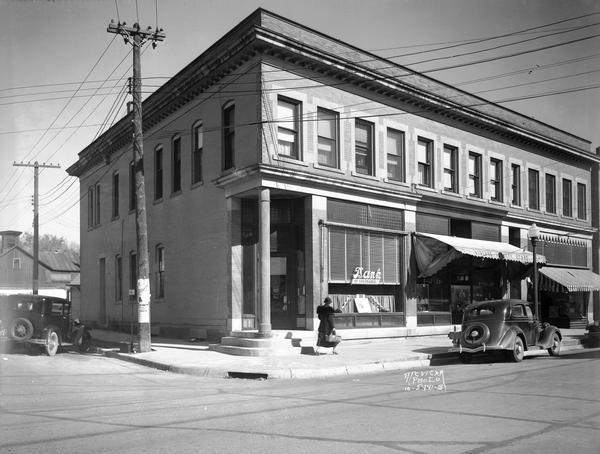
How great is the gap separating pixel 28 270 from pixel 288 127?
5175 centimetres

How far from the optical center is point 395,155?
2295 cm

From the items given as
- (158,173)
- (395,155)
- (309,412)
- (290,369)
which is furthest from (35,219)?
(309,412)

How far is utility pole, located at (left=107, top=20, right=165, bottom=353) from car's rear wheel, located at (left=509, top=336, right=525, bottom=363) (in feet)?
33.3

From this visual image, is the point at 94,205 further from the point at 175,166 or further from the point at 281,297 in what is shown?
the point at 281,297

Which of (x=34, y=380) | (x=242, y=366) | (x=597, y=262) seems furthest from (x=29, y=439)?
(x=597, y=262)

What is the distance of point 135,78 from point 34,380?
9436 mm

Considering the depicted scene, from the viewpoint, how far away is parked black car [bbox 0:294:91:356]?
18.4 metres

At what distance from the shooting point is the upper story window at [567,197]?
31.6 m

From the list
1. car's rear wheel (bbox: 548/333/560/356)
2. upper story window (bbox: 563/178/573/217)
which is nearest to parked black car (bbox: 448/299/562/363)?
car's rear wheel (bbox: 548/333/560/356)

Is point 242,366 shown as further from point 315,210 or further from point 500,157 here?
point 500,157

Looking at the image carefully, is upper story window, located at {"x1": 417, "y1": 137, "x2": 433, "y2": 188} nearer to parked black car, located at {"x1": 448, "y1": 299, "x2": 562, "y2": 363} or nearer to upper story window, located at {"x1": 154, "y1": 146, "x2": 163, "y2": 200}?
parked black car, located at {"x1": 448, "y1": 299, "x2": 562, "y2": 363}

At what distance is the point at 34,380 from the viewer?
42.6 ft

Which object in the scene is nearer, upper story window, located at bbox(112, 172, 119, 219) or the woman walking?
the woman walking

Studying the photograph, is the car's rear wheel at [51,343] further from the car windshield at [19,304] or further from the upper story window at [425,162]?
the upper story window at [425,162]
